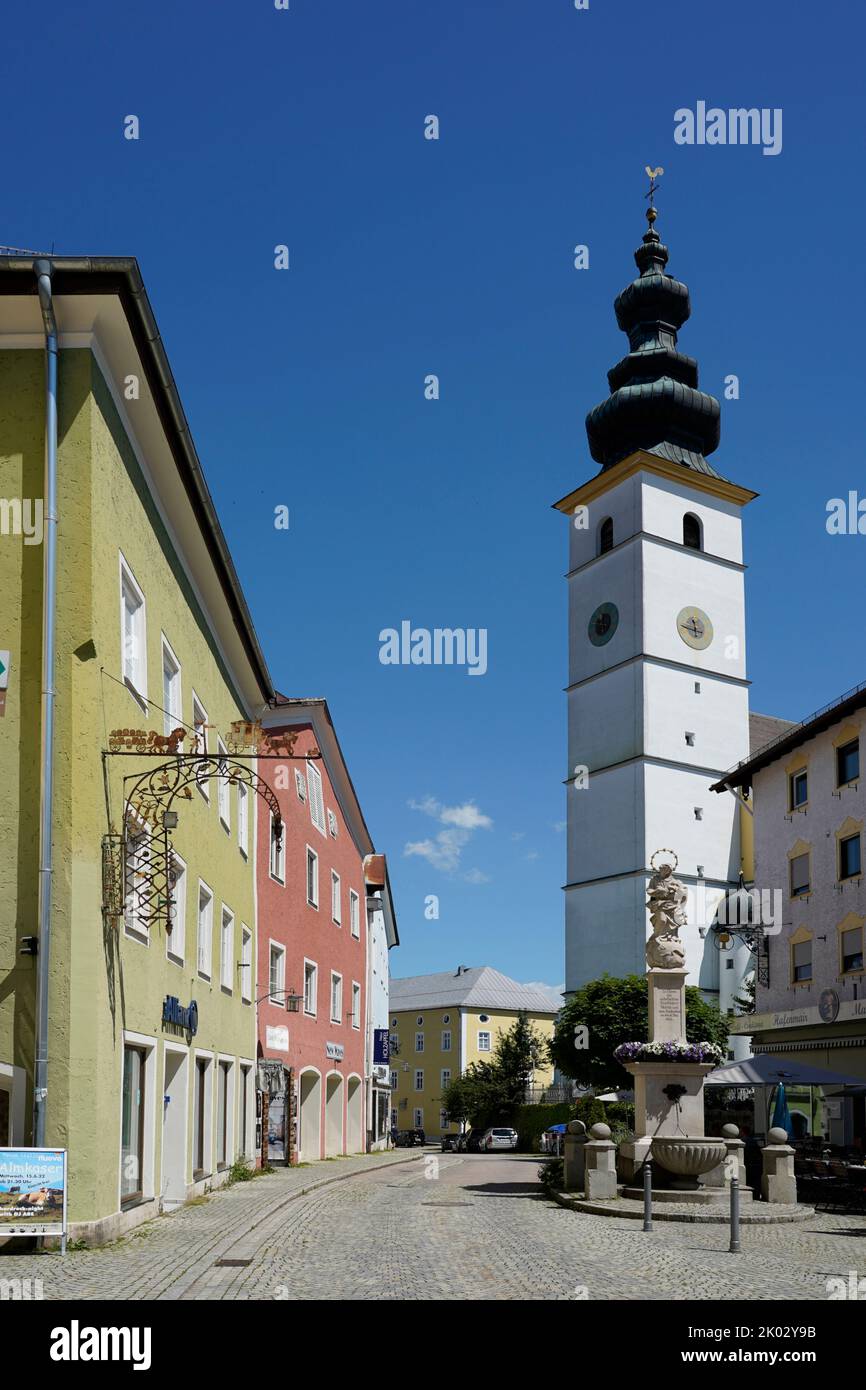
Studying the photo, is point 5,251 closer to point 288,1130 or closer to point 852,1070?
point 288,1130

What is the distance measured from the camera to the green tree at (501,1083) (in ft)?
222

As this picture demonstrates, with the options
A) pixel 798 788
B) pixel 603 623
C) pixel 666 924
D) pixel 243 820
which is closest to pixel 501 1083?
pixel 603 623

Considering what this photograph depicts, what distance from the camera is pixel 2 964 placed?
47.4 feet

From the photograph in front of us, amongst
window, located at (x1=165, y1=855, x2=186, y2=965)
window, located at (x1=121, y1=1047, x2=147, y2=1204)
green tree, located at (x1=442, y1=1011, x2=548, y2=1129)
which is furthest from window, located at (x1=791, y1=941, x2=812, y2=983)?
green tree, located at (x1=442, y1=1011, x2=548, y2=1129)

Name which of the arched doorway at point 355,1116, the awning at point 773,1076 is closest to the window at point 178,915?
the awning at point 773,1076

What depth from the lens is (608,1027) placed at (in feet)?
166

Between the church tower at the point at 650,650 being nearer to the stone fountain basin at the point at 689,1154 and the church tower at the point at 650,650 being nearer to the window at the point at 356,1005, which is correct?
the window at the point at 356,1005

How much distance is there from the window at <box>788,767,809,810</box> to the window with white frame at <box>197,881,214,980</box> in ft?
67.9

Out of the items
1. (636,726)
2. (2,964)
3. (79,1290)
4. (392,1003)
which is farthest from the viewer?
(392,1003)

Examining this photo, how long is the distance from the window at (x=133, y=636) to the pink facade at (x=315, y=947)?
15424mm

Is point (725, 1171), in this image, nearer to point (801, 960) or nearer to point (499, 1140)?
point (801, 960)

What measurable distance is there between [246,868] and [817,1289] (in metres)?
19.3

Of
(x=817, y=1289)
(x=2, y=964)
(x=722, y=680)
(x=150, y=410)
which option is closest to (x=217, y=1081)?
(x=2, y=964)

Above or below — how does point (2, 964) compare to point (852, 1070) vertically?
above
